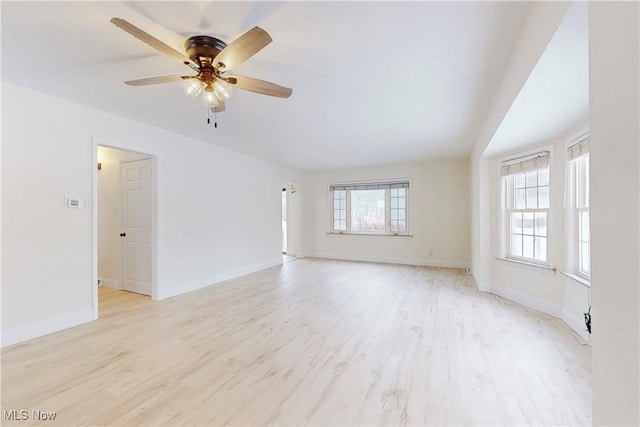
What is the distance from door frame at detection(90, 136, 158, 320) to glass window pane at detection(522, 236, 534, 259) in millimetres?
5027

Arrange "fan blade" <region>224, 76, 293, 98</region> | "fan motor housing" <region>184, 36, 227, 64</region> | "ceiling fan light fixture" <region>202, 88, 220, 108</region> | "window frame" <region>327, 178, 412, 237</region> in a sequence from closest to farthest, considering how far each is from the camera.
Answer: "fan motor housing" <region>184, 36, 227, 64</region> → "fan blade" <region>224, 76, 293, 98</region> → "ceiling fan light fixture" <region>202, 88, 220, 108</region> → "window frame" <region>327, 178, 412, 237</region>

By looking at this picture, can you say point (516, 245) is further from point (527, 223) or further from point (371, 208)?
point (371, 208)

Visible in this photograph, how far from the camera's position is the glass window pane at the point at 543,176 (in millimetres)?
3374

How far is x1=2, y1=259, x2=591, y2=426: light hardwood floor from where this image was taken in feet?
5.51

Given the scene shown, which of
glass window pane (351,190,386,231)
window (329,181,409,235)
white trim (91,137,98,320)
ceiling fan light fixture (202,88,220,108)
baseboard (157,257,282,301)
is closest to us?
ceiling fan light fixture (202,88,220,108)

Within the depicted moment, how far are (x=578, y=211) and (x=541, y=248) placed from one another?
28.8 inches

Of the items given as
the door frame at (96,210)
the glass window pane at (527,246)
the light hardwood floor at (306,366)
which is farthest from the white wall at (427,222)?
the door frame at (96,210)

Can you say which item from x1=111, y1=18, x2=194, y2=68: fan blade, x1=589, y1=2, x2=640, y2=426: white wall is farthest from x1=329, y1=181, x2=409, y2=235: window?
x1=589, y1=2, x2=640, y2=426: white wall

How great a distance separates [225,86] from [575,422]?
3.13 meters

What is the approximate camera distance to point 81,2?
1561 millimetres

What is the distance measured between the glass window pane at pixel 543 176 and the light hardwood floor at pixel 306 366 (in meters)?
1.59

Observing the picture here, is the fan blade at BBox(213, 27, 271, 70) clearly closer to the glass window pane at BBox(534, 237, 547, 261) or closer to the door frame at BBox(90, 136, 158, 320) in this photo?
the door frame at BBox(90, 136, 158, 320)

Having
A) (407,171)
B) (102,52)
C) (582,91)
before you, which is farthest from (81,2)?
(407,171)

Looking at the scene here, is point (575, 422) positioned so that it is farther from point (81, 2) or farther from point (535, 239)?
point (81, 2)
